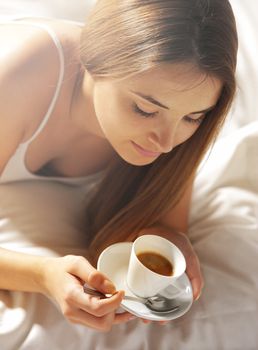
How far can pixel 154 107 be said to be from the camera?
80 cm

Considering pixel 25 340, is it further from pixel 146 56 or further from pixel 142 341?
pixel 146 56

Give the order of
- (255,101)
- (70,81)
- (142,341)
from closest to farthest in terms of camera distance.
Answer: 1. (142,341)
2. (70,81)
3. (255,101)

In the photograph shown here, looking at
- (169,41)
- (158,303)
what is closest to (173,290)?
(158,303)

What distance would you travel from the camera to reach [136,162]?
92 centimetres

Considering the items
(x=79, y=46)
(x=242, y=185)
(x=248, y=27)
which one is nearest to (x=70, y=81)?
(x=79, y=46)

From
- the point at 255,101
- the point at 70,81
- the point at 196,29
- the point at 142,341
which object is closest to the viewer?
the point at 196,29

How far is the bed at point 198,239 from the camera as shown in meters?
0.86

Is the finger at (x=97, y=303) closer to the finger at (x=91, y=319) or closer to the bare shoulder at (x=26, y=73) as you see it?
the finger at (x=91, y=319)

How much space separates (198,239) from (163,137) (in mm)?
322

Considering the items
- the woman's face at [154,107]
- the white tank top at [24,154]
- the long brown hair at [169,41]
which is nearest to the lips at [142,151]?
the woman's face at [154,107]

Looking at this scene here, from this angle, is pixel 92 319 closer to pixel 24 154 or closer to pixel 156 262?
pixel 156 262

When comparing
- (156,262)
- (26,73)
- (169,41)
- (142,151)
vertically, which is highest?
(169,41)

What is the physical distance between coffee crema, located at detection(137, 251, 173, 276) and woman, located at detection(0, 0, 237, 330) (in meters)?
0.09

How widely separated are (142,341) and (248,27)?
0.94 meters
